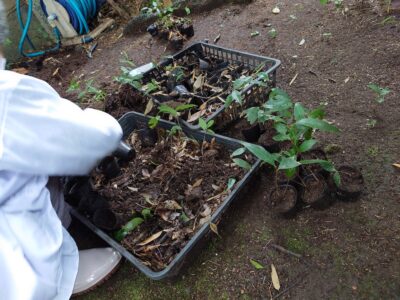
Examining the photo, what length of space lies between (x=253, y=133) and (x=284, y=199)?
418 mm

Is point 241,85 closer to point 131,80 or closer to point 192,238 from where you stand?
point 131,80

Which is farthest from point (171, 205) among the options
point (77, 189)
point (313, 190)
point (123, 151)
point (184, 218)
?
point (313, 190)

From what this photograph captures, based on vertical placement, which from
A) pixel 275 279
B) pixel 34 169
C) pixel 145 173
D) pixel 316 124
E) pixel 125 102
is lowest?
pixel 275 279

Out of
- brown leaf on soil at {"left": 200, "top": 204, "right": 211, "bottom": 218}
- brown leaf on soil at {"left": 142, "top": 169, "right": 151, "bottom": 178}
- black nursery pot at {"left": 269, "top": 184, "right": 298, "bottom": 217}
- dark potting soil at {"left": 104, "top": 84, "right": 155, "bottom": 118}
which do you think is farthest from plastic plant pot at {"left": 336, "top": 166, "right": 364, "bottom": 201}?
dark potting soil at {"left": 104, "top": 84, "right": 155, "bottom": 118}

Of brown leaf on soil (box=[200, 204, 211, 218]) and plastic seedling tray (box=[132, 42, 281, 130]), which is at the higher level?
plastic seedling tray (box=[132, 42, 281, 130])

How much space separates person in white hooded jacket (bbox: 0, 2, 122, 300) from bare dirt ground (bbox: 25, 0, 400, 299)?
41cm

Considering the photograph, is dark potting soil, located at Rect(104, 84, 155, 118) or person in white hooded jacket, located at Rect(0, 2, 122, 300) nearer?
person in white hooded jacket, located at Rect(0, 2, 122, 300)

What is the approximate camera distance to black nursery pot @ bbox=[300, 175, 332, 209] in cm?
140

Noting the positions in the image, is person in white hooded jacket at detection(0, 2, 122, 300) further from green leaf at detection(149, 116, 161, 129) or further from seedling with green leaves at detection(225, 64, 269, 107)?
seedling with green leaves at detection(225, 64, 269, 107)

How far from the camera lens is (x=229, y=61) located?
7.45 feet

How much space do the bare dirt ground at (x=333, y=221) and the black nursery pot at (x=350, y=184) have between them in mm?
40

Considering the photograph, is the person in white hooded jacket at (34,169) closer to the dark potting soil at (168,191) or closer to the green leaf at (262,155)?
the dark potting soil at (168,191)

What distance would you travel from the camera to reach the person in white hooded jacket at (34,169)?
1.08 metres

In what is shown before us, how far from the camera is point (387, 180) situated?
1.45 metres
